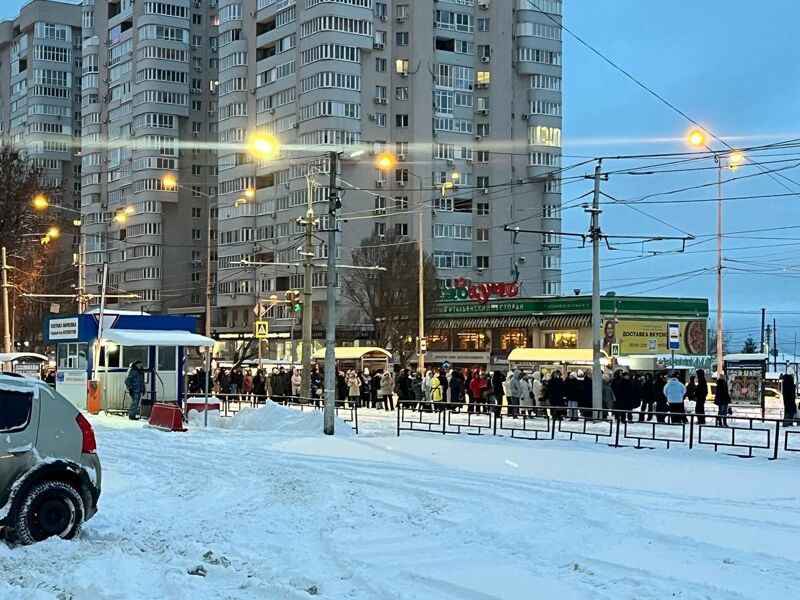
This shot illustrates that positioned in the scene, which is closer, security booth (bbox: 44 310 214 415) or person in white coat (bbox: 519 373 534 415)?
person in white coat (bbox: 519 373 534 415)

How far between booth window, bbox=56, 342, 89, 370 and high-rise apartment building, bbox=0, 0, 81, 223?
88489 mm

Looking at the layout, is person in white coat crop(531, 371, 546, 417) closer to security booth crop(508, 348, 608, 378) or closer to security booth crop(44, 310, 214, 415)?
security booth crop(44, 310, 214, 415)

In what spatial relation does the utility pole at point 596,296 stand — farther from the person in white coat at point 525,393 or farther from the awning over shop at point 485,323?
the awning over shop at point 485,323

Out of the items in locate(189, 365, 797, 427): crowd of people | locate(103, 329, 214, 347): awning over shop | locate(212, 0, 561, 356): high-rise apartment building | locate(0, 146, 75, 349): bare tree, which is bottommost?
locate(189, 365, 797, 427): crowd of people

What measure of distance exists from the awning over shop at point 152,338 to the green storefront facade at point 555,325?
33862 millimetres

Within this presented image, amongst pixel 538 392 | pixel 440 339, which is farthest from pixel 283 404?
pixel 440 339

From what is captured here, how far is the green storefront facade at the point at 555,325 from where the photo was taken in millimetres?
63250

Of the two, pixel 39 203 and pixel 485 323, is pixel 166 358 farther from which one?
pixel 485 323

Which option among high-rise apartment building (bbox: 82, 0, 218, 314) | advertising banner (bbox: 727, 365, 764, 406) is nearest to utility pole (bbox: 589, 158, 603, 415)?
advertising banner (bbox: 727, 365, 764, 406)

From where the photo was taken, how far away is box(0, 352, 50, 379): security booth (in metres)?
39.9

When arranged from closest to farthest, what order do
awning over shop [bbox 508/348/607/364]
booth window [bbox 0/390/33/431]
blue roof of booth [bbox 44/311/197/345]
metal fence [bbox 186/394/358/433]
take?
booth window [bbox 0/390/33/431]
metal fence [bbox 186/394/358/433]
blue roof of booth [bbox 44/311/197/345]
awning over shop [bbox 508/348/607/364]

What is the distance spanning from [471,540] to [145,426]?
1697 cm

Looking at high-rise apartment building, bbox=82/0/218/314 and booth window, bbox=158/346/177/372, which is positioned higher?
high-rise apartment building, bbox=82/0/218/314

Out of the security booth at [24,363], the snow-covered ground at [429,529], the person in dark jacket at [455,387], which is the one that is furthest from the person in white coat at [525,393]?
the security booth at [24,363]
